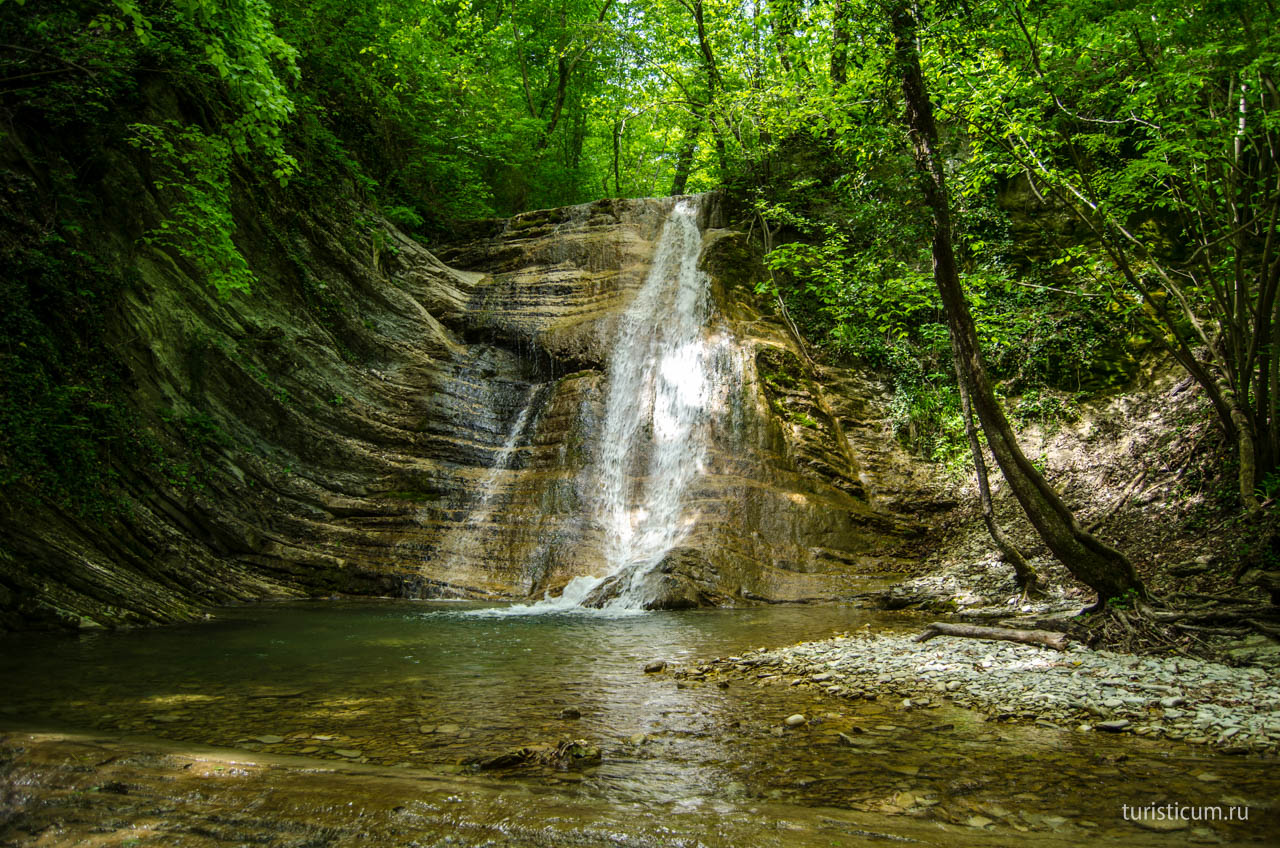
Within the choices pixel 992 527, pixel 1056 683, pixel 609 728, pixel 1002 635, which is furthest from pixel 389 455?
pixel 1056 683

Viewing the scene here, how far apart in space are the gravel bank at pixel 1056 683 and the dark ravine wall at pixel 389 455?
13.1 ft

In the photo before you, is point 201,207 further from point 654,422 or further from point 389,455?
point 654,422

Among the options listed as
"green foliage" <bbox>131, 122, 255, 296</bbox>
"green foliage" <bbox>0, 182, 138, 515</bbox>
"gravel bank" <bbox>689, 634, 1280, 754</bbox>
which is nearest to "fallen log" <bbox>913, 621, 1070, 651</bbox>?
"gravel bank" <bbox>689, 634, 1280, 754</bbox>

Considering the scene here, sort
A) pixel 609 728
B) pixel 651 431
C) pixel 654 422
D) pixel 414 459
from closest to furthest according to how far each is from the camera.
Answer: pixel 609 728
pixel 414 459
pixel 651 431
pixel 654 422

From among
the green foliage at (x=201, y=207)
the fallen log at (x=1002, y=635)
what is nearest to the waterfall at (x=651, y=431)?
the fallen log at (x=1002, y=635)

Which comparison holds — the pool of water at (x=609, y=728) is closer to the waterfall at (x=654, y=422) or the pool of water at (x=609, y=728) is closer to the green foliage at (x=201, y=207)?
the waterfall at (x=654, y=422)

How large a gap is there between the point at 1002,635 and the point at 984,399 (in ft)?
7.39

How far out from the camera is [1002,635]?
6.11 metres

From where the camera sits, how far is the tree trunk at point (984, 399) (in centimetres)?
621

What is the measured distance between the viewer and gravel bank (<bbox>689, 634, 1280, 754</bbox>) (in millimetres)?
3861

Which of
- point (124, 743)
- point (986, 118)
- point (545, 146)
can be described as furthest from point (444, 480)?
point (545, 146)

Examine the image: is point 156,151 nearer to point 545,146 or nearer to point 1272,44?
point 1272,44

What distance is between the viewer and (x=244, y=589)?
9.80 m

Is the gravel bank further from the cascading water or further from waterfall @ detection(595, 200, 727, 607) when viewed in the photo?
waterfall @ detection(595, 200, 727, 607)
